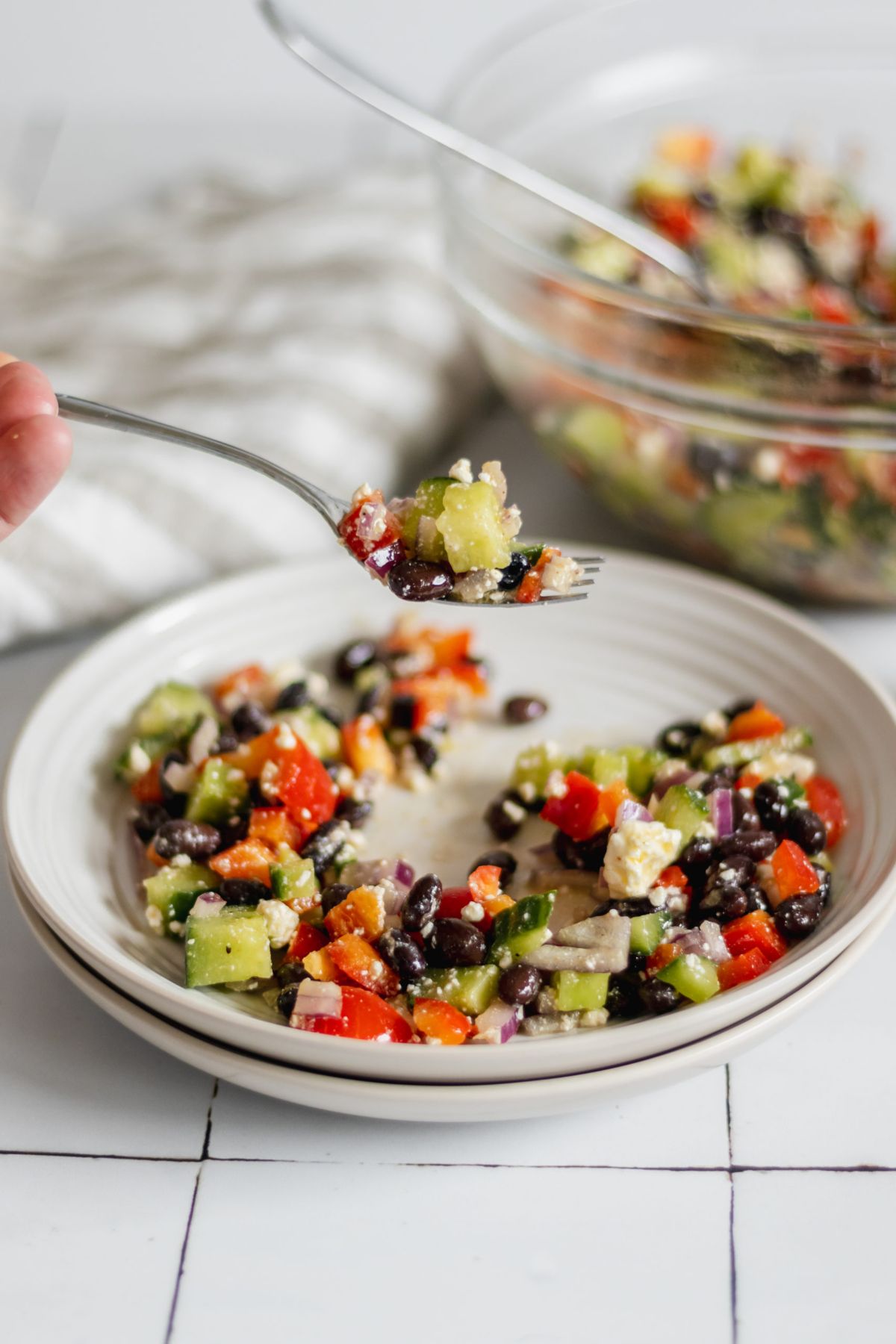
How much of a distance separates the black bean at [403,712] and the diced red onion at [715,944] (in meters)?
0.72

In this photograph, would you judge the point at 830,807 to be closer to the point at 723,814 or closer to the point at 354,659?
the point at 723,814

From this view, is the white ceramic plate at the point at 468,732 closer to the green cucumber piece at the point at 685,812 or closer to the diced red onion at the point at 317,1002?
the diced red onion at the point at 317,1002

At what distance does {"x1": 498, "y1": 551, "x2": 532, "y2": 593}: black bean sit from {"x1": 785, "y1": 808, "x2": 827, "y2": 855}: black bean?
53cm

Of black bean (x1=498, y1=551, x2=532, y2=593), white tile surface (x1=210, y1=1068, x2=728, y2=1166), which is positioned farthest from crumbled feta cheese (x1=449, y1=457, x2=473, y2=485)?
white tile surface (x1=210, y1=1068, x2=728, y2=1166)

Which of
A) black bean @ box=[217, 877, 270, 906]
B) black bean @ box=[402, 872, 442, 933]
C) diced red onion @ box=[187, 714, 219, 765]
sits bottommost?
diced red onion @ box=[187, 714, 219, 765]

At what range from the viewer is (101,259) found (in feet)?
12.2

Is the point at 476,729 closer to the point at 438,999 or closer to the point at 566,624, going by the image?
the point at 566,624

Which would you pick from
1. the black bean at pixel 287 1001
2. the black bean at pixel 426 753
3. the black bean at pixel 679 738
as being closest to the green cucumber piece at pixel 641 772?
the black bean at pixel 679 738

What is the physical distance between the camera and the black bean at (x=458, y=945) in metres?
1.81

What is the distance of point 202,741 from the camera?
89.0 inches

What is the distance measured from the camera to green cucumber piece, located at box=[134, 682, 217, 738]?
92.4 inches

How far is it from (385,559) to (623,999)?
0.66 m

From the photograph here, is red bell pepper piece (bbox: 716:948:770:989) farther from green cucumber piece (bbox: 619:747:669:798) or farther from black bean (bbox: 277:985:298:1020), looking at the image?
black bean (bbox: 277:985:298:1020)

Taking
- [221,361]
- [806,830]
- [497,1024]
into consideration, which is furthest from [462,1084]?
[221,361]
